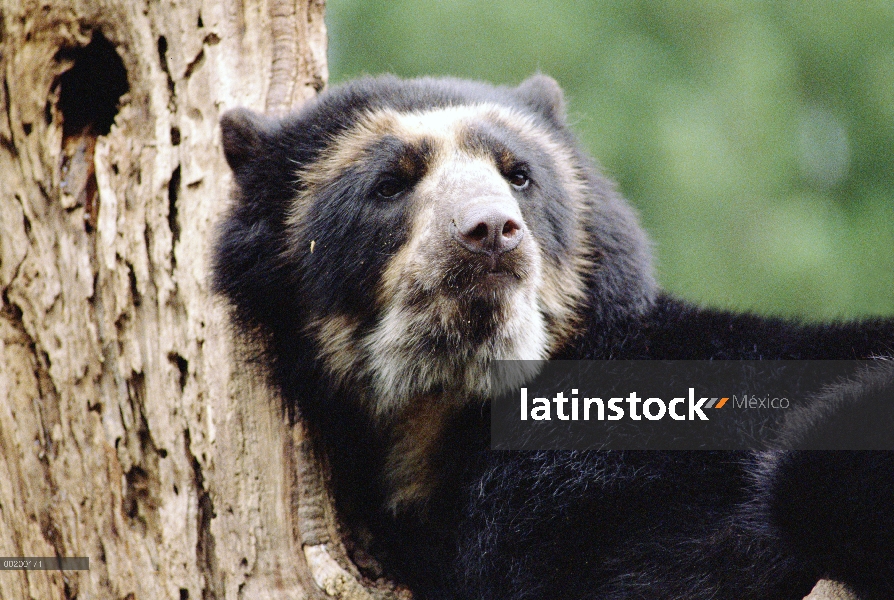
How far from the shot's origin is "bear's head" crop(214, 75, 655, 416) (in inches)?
149

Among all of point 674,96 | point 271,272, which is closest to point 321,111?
point 271,272

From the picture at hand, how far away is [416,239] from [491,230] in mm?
390

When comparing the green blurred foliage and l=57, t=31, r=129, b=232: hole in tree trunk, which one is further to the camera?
the green blurred foliage

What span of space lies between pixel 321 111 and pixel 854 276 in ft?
28.0

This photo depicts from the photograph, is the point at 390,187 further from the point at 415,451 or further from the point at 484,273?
the point at 415,451

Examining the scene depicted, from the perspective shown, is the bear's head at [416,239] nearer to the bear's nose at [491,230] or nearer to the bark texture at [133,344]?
the bear's nose at [491,230]

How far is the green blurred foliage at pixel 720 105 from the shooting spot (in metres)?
10.3

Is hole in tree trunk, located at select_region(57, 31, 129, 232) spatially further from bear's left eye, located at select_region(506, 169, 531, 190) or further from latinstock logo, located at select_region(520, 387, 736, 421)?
latinstock logo, located at select_region(520, 387, 736, 421)

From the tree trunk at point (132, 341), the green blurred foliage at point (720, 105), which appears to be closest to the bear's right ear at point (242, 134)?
the tree trunk at point (132, 341)

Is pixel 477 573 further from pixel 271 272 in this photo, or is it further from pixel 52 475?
pixel 52 475

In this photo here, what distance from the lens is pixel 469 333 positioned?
3854 mm

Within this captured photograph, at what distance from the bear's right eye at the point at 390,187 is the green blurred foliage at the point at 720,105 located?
6.12 metres

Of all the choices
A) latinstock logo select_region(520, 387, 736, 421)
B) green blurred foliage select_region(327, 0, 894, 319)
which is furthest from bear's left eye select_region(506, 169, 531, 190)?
green blurred foliage select_region(327, 0, 894, 319)

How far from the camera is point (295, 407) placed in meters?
4.17
